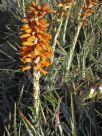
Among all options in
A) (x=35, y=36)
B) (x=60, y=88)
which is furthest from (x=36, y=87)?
(x=60, y=88)

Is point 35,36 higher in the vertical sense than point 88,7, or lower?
lower

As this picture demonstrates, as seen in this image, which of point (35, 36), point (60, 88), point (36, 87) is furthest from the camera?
point (60, 88)

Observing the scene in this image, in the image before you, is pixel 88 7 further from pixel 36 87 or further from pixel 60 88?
pixel 36 87

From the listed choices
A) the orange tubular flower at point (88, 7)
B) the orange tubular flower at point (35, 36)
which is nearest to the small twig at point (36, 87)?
the orange tubular flower at point (35, 36)

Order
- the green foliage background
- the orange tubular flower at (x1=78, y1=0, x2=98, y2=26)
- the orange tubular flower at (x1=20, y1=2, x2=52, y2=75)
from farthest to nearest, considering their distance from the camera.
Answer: the orange tubular flower at (x1=78, y1=0, x2=98, y2=26) < the green foliage background < the orange tubular flower at (x1=20, y1=2, x2=52, y2=75)

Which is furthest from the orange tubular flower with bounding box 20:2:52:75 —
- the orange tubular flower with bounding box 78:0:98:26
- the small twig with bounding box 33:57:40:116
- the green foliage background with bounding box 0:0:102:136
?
the orange tubular flower with bounding box 78:0:98:26

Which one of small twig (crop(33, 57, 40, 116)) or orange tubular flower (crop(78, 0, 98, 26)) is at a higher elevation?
orange tubular flower (crop(78, 0, 98, 26))

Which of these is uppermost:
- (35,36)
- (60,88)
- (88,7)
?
(88,7)

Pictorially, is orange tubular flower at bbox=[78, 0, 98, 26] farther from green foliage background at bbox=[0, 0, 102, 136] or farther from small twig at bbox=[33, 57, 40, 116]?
small twig at bbox=[33, 57, 40, 116]

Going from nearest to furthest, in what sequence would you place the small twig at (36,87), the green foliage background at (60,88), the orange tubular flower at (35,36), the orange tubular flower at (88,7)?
1. the orange tubular flower at (35,36)
2. the small twig at (36,87)
3. the green foliage background at (60,88)
4. the orange tubular flower at (88,7)

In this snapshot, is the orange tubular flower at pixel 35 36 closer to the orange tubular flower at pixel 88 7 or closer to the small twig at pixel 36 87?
the small twig at pixel 36 87

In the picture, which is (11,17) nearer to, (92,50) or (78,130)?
(92,50)

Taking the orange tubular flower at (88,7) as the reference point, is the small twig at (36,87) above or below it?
below
